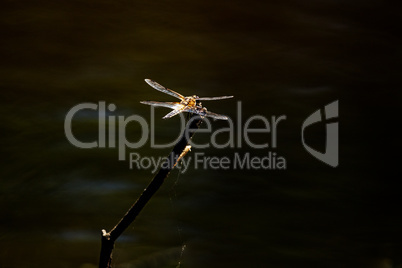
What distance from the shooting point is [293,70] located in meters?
5.43

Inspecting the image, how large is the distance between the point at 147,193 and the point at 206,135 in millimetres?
2660

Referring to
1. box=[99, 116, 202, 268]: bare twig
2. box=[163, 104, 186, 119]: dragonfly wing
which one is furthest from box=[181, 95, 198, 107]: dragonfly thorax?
box=[99, 116, 202, 268]: bare twig

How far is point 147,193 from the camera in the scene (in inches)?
58.1

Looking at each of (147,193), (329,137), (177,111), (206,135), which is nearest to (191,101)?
(177,111)

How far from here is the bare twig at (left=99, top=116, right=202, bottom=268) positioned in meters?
1.48

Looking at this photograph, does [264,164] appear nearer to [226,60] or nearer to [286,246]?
[286,246]

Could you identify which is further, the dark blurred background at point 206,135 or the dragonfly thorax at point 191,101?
the dark blurred background at point 206,135

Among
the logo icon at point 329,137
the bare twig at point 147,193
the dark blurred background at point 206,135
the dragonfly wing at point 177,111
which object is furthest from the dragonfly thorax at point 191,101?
the logo icon at point 329,137

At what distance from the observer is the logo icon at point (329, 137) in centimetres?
401

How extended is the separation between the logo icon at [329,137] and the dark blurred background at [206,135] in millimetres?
59

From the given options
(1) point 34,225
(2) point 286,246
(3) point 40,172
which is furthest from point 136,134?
(2) point 286,246

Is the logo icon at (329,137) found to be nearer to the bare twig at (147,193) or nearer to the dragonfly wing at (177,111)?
the dragonfly wing at (177,111)

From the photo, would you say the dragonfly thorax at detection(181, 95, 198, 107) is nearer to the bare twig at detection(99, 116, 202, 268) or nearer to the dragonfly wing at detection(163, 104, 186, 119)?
the dragonfly wing at detection(163, 104, 186, 119)

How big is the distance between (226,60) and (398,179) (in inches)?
92.7
